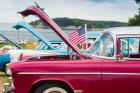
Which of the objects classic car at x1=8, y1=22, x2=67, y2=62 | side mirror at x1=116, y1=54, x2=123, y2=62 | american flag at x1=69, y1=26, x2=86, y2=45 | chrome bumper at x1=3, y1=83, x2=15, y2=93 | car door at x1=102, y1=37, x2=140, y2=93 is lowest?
chrome bumper at x1=3, y1=83, x2=15, y2=93

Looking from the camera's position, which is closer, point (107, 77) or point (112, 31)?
point (107, 77)

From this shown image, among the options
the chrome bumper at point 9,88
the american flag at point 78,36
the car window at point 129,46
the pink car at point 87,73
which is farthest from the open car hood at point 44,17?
the american flag at point 78,36

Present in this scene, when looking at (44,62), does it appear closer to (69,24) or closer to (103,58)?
(103,58)

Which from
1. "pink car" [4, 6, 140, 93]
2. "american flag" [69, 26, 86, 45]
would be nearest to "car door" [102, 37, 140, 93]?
"pink car" [4, 6, 140, 93]

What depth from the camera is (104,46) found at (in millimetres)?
9156

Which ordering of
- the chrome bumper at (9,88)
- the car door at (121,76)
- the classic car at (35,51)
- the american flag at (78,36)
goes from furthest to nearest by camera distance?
the classic car at (35,51), the american flag at (78,36), the chrome bumper at (9,88), the car door at (121,76)

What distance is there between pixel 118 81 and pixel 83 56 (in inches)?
37.6

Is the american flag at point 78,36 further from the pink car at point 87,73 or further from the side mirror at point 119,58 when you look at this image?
the side mirror at point 119,58

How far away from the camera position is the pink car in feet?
27.7

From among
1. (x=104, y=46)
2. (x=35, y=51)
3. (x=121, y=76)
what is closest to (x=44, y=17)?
(x=104, y=46)

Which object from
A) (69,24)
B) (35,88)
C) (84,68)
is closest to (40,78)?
(35,88)

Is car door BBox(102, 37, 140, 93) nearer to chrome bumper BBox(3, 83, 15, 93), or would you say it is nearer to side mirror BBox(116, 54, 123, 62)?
side mirror BBox(116, 54, 123, 62)

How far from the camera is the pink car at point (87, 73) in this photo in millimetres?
8445

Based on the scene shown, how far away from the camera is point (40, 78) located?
8.61 metres
